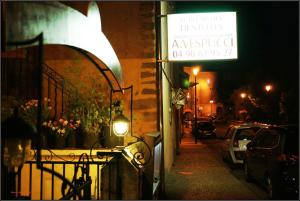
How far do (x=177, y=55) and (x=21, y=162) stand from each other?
258 inches

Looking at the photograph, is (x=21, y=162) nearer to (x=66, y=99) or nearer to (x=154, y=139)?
(x=154, y=139)

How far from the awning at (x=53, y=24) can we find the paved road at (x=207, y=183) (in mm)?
5707

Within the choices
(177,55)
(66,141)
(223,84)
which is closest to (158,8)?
(177,55)

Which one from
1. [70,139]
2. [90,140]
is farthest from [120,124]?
[70,139]

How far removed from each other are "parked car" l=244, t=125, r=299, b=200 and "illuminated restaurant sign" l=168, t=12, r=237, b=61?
2.32 m

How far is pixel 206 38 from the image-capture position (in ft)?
30.9

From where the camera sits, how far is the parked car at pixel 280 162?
836cm

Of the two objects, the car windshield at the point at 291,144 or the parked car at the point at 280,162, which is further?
the car windshield at the point at 291,144

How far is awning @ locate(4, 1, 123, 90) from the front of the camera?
318 centimetres

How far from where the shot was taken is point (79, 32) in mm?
4543

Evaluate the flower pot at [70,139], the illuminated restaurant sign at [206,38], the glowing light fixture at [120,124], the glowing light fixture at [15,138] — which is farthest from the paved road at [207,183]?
the glowing light fixture at [15,138]

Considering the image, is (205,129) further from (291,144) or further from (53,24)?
(53,24)

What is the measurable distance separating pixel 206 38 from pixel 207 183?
4.48 m

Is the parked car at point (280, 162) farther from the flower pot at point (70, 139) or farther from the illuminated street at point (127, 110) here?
the flower pot at point (70, 139)
